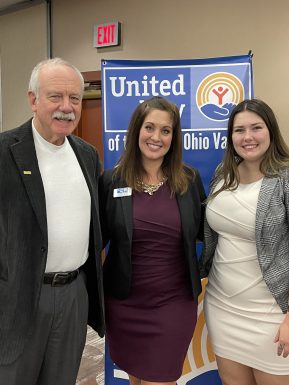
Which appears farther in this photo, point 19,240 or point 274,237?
point 274,237

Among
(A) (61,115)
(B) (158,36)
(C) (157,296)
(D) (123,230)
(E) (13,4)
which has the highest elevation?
(E) (13,4)

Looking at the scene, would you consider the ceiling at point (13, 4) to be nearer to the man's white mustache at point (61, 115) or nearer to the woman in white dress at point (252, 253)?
the man's white mustache at point (61, 115)

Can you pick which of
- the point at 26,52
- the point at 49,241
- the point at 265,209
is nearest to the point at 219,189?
the point at 265,209

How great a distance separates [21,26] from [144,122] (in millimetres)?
3758

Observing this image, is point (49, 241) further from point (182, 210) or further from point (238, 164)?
point (238, 164)

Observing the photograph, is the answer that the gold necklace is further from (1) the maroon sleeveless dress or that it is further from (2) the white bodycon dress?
(2) the white bodycon dress

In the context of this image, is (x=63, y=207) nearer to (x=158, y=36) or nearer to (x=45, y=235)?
(x=45, y=235)

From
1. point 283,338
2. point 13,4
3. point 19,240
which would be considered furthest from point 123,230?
point 13,4

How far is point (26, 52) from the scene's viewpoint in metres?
4.64

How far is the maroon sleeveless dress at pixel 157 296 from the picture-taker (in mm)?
1623

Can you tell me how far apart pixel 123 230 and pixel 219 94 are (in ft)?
3.37

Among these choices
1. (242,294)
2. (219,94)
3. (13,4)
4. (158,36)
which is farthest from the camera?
(13,4)

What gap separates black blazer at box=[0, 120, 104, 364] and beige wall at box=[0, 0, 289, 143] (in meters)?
2.37

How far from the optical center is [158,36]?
3.70m
